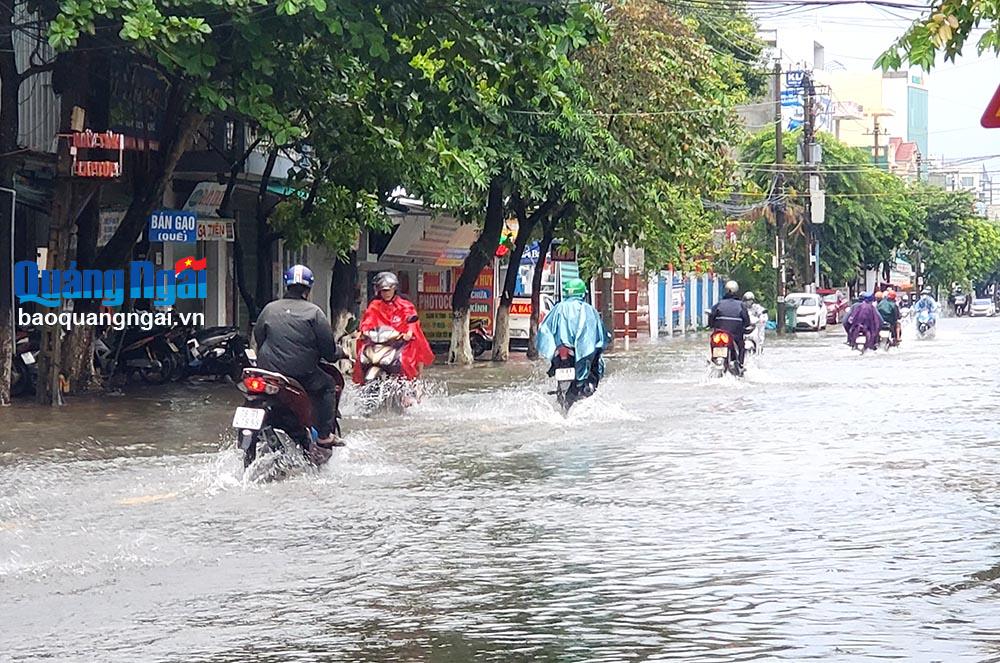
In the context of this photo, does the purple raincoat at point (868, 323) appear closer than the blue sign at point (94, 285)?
No

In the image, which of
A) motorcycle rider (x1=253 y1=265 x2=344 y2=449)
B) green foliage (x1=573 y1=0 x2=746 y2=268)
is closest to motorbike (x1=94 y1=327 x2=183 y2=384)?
green foliage (x1=573 y1=0 x2=746 y2=268)

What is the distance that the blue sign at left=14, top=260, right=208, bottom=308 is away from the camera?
19.2 m

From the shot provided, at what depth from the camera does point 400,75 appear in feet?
59.7

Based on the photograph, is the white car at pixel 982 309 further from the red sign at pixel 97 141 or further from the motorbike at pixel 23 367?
the red sign at pixel 97 141

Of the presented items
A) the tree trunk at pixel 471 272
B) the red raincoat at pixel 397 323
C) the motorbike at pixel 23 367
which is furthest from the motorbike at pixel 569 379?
the tree trunk at pixel 471 272

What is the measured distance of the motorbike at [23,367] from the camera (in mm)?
19891

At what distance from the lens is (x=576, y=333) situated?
1655cm

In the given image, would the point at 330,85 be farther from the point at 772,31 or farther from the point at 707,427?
the point at 772,31

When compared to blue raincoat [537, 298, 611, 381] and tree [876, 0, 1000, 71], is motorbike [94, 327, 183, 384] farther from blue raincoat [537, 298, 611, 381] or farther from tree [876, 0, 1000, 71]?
tree [876, 0, 1000, 71]

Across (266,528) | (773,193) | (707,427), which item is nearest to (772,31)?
(773,193)

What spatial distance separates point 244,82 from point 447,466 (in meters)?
6.24

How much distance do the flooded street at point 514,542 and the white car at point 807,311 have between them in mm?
39295

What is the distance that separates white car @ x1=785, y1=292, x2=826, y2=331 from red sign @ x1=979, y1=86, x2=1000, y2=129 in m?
48.4

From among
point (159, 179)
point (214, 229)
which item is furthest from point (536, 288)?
point (159, 179)
